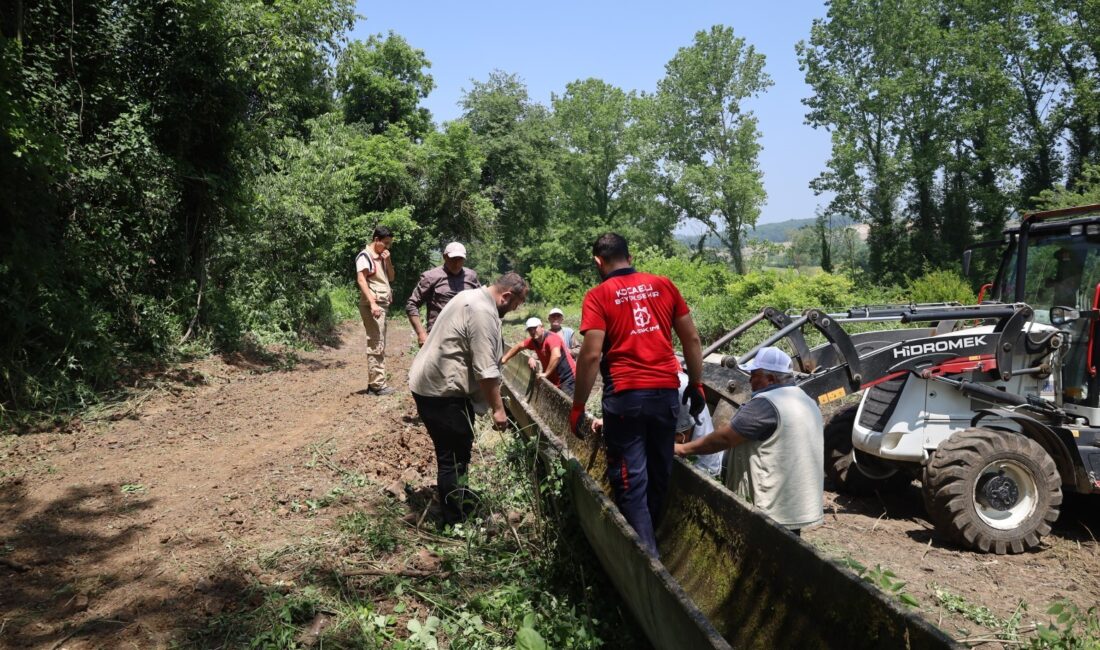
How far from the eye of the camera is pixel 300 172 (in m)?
17.8

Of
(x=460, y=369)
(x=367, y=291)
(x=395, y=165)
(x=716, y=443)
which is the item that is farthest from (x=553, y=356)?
(x=395, y=165)

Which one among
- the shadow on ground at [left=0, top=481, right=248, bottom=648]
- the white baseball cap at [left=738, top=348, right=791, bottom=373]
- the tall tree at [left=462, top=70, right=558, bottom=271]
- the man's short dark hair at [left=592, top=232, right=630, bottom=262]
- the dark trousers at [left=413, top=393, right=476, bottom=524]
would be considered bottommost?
the shadow on ground at [left=0, top=481, right=248, bottom=648]

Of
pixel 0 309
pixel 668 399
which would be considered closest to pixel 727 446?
pixel 668 399

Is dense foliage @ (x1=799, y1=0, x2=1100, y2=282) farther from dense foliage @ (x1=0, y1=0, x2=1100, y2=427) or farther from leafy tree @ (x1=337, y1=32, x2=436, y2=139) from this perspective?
leafy tree @ (x1=337, y1=32, x2=436, y2=139)

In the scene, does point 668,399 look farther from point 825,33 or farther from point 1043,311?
point 825,33

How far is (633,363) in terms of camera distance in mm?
4273

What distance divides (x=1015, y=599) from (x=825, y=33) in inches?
1515

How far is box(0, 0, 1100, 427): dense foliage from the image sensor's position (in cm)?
921

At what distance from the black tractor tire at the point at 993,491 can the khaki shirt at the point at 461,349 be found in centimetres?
397

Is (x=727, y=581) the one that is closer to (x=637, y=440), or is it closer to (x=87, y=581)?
(x=637, y=440)

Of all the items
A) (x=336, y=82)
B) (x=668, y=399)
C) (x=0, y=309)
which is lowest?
(x=668, y=399)

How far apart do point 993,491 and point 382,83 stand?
35580 mm

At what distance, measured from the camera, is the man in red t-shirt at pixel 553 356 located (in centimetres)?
868

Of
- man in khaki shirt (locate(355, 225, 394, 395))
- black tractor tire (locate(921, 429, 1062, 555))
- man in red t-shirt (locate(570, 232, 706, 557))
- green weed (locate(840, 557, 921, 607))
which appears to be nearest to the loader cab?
black tractor tire (locate(921, 429, 1062, 555))
